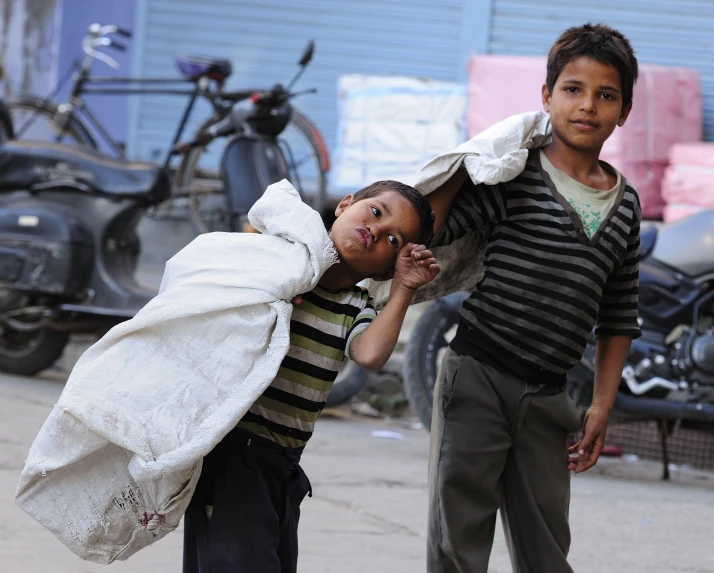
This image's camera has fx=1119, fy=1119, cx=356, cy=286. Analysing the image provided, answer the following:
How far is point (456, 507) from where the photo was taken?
8.05 ft

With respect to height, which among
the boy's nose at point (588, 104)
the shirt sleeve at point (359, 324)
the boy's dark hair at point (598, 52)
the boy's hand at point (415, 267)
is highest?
the boy's dark hair at point (598, 52)

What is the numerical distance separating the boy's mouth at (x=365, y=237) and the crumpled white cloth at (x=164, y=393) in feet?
0.19

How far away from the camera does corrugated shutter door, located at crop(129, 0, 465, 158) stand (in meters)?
8.23

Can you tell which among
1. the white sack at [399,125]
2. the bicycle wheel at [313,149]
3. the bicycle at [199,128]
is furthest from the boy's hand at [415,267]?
the white sack at [399,125]

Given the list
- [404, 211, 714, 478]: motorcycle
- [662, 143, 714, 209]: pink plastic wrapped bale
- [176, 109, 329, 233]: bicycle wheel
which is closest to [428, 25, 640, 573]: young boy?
[404, 211, 714, 478]: motorcycle

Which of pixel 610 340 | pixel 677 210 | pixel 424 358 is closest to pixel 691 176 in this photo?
pixel 677 210

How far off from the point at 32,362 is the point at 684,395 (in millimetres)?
3238

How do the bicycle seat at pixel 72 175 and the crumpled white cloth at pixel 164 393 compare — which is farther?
the bicycle seat at pixel 72 175

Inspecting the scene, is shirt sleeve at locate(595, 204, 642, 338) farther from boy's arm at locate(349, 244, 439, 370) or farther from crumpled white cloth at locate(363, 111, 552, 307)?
boy's arm at locate(349, 244, 439, 370)

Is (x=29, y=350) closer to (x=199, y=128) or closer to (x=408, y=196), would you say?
(x=199, y=128)

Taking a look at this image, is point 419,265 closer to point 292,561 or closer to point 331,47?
point 292,561

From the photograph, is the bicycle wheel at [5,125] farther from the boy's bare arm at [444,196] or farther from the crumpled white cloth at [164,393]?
the crumpled white cloth at [164,393]

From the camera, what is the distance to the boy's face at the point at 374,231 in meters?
2.05

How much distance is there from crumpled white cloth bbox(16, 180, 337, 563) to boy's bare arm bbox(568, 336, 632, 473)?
0.86 m
